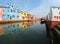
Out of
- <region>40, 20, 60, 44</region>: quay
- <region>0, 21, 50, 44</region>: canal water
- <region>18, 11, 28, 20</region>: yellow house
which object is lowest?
<region>0, 21, 50, 44</region>: canal water

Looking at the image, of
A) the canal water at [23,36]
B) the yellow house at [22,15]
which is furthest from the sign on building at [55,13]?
the yellow house at [22,15]

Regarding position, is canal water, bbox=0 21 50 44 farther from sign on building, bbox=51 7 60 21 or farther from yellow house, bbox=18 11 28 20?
yellow house, bbox=18 11 28 20

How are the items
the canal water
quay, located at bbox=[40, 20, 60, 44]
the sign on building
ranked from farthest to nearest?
the sign on building < the canal water < quay, located at bbox=[40, 20, 60, 44]

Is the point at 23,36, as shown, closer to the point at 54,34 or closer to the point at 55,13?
the point at 54,34

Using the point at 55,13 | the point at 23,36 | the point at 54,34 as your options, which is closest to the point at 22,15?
the point at 55,13

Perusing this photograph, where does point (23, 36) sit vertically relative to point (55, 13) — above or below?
below

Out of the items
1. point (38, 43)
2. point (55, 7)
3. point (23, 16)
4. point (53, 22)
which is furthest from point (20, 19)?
point (38, 43)

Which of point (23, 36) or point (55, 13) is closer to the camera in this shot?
point (23, 36)

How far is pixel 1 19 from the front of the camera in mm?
14008

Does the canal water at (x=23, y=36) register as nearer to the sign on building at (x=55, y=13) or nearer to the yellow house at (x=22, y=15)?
the sign on building at (x=55, y=13)

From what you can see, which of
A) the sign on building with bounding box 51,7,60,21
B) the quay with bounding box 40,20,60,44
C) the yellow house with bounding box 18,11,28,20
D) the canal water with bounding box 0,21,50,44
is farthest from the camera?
the yellow house with bounding box 18,11,28,20

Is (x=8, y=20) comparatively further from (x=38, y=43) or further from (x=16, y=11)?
(x=38, y=43)

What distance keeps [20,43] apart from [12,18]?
10.8 metres

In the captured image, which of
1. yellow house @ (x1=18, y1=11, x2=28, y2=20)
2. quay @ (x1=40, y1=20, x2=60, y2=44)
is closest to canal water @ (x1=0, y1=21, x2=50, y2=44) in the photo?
quay @ (x1=40, y1=20, x2=60, y2=44)
